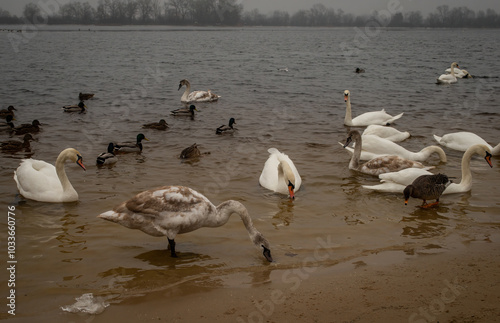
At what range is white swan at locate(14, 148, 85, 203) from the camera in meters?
8.66

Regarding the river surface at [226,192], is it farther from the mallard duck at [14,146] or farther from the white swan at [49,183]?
the mallard duck at [14,146]

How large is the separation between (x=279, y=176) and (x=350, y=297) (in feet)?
14.5

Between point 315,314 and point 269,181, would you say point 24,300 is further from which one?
point 269,181

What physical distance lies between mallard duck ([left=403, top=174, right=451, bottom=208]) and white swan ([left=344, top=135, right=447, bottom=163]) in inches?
113

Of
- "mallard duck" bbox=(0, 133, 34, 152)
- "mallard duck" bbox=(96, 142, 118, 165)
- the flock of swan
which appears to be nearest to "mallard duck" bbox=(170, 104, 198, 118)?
the flock of swan

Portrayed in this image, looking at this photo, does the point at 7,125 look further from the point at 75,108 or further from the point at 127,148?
the point at 127,148

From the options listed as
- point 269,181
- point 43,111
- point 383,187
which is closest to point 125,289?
point 269,181

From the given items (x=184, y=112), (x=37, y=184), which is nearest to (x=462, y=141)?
(x=184, y=112)

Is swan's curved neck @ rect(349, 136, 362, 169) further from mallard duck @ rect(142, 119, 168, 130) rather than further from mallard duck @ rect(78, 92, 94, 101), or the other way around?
mallard duck @ rect(78, 92, 94, 101)

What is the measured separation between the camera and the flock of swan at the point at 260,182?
251 inches

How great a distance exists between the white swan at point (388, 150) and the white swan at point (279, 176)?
2.54m

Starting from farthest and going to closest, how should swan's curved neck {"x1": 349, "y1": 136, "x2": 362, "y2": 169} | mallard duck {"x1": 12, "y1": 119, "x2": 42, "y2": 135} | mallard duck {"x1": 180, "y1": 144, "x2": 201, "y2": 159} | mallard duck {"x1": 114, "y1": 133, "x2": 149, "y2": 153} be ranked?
mallard duck {"x1": 12, "y1": 119, "x2": 42, "y2": 135} → mallard duck {"x1": 114, "y1": 133, "x2": 149, "y2": 153} → mallard duck {"x1": 180, "y1": 144, "x2": 201, "y2": 159} → swan's curved neck {"x1": 349, "y1": 136, "x2": 362, "y2": 169}

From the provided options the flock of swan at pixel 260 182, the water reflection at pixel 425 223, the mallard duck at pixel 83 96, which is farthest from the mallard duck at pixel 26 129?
the water reflection at pixel 425 223

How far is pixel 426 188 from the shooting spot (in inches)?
322
